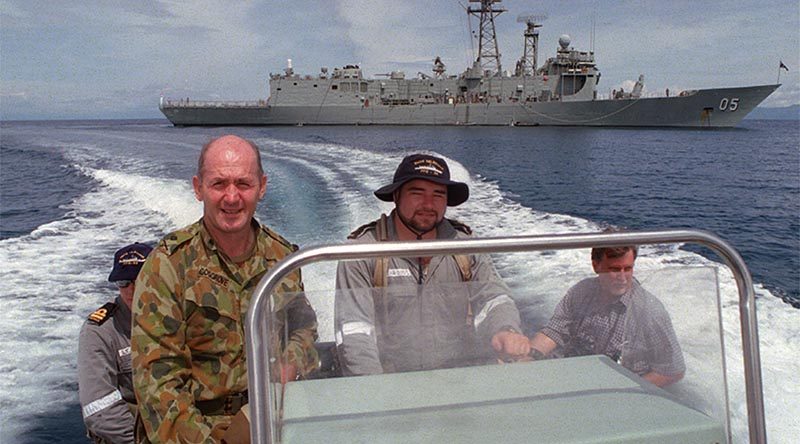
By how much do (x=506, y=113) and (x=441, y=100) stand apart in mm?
5968

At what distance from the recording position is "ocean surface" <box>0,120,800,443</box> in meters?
3.91

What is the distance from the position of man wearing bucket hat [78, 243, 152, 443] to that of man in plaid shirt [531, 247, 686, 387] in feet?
5.98

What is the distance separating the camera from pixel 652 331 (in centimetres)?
156

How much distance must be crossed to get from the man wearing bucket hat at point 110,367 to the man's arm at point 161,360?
3.03 ft

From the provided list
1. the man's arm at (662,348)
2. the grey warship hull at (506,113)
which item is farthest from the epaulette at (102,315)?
the grey warship hull at (506,113)

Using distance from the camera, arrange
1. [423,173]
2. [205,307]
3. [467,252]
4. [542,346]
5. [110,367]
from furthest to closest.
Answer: [110,367] → [423,173] → [205,307] → [542,346] → [467,252]

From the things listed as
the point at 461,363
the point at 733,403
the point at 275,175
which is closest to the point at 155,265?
the point at 461,363

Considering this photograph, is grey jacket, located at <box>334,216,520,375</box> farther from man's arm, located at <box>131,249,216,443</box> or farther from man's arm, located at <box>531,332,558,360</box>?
man's arm, located at <box>131,249,216,443</box>

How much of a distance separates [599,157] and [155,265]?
25.8 metres

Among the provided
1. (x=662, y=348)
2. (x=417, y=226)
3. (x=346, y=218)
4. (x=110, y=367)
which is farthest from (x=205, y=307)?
(x=346, y=218)

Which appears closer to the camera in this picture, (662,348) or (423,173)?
(662,348)

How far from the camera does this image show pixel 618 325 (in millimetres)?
1559

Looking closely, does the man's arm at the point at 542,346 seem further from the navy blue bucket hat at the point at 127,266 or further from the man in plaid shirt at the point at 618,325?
the navy blue bucket hat at the point at 127,266

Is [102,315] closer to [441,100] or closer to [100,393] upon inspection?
[100,393]
